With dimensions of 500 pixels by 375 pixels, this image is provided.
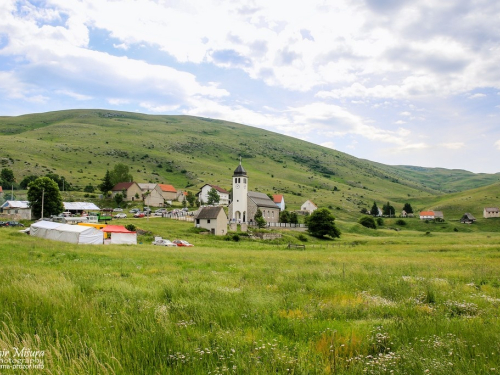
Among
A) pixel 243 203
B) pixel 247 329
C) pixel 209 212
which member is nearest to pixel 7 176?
pixel 243 203

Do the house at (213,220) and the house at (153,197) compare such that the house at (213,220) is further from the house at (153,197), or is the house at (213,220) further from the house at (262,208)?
the house at (153,197)

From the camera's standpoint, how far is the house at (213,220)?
57875 millimetres

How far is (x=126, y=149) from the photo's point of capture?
173250 millimetres

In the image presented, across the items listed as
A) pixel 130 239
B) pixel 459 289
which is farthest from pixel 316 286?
pixel 130 239

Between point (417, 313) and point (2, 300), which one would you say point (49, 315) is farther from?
point (417, 313)

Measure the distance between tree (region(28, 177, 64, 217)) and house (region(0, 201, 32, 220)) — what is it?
8.59ft

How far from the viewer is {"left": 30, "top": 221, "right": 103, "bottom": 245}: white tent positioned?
3569 centimetres

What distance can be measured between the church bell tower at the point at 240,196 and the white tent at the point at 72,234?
137 ft

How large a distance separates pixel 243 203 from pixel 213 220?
65.8 ft

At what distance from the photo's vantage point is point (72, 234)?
36.1m

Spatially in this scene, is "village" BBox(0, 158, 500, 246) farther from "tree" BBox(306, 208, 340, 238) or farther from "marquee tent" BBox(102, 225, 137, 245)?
"tree" BBox(306, 208, 340, 238)

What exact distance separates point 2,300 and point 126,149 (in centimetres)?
17696

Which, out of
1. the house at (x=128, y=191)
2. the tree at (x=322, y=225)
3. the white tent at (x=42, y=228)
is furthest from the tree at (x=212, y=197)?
the white tent at (x=42, y=228)

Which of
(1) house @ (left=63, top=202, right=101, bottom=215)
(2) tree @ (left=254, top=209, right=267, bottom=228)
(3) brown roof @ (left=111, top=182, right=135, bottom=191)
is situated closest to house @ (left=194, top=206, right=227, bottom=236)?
(2) tree @ (left=254, top=209, right=267, bottom=228)
